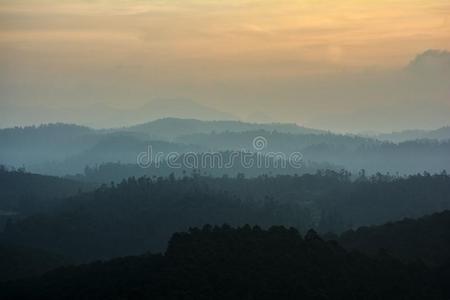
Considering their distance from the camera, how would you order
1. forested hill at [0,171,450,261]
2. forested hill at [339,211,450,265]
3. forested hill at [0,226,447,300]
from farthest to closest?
forested hill at [0,171,450,261]
forested hill at [339,211,450,265]
forested hill at [0,226,447,300]

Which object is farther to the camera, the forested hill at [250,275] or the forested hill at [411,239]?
the forested hill at [411,239]

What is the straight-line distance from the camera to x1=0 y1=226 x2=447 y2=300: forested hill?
2564 inches

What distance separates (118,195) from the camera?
621 feet

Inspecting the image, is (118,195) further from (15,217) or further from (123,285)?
(123,285)

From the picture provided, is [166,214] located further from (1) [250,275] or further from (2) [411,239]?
(1) [250,275]

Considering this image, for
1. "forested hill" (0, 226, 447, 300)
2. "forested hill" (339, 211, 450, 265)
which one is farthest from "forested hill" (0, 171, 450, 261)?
"forested hill" (0, 226, 447, 300)

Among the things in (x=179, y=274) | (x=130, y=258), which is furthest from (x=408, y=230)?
(x=179, y=274)

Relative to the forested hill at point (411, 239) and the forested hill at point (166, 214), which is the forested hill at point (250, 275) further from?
the forested hill at point (166, 214)

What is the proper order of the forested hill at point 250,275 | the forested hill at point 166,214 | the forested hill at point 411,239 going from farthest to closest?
1. the forested hill at point 166,214
2. the forested hill at point 411,239
3. the forested hill at point 250,275

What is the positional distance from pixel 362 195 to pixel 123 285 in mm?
137729

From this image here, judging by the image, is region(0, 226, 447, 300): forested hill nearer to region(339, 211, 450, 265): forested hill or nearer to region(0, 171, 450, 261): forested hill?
region(339, 211, 450, 265): forested hill

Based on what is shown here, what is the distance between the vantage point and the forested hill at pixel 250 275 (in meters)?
65.1

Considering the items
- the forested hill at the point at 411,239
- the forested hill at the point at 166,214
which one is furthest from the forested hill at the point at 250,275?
the forested hill at the point at 166,214

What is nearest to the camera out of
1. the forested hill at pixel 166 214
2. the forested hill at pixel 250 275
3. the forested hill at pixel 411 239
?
the forested hill at pixel 250 275
